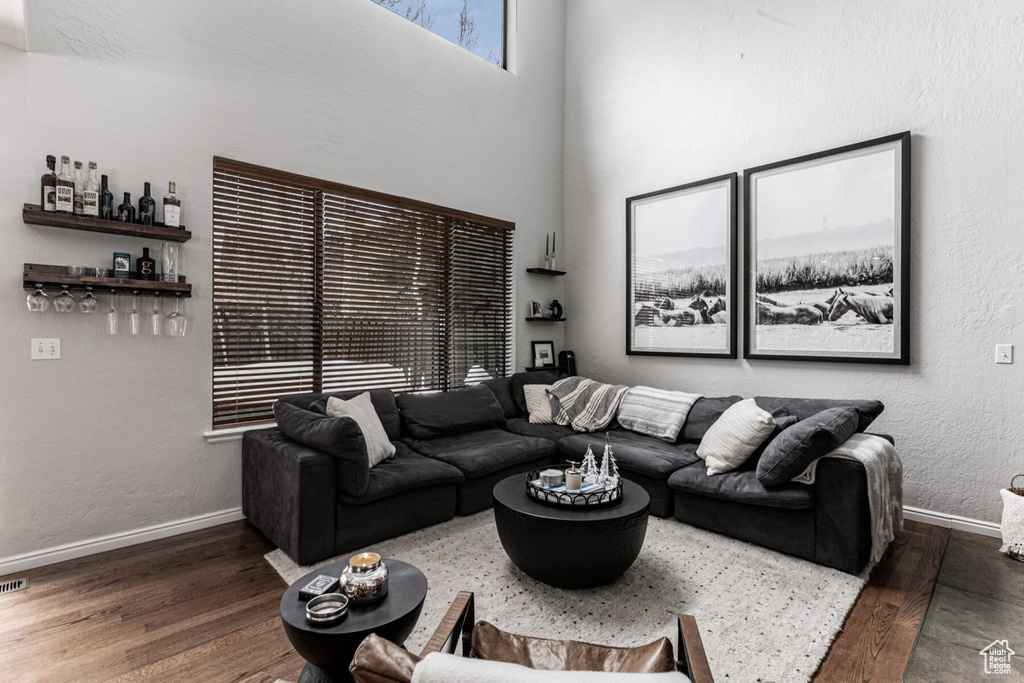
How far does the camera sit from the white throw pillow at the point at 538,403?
14.0 feet

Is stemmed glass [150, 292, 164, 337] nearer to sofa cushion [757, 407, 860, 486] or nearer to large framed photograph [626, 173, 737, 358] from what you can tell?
sofa cushion [757, 407, 860, 486]

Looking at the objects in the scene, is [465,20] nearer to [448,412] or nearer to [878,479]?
[448,412]

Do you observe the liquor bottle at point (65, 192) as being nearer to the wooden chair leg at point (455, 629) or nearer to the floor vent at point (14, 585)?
the floor vent at point (14, 585)

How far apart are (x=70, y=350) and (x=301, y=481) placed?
Result: 1.49m

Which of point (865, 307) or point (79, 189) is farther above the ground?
point (79, 189)

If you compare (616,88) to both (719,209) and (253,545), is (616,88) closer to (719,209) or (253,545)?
(719,209)

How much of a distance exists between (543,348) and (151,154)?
11.6 feet

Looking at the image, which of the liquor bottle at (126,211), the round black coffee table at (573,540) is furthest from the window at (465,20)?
the round black coffee table at (573,540)

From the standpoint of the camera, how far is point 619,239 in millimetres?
4941

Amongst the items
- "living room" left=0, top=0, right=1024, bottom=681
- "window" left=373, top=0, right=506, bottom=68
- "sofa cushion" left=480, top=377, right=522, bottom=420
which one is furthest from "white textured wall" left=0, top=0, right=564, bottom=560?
"sofa cushion" left=480, top=377, right=522, bottom=420

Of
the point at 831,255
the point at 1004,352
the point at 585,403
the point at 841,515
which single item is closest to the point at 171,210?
the point at 585,403

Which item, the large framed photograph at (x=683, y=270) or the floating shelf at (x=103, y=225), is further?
the large framed photograph at (x=683, y=270)

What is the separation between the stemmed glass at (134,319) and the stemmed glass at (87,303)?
168 mm

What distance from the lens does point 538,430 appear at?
4.05m
